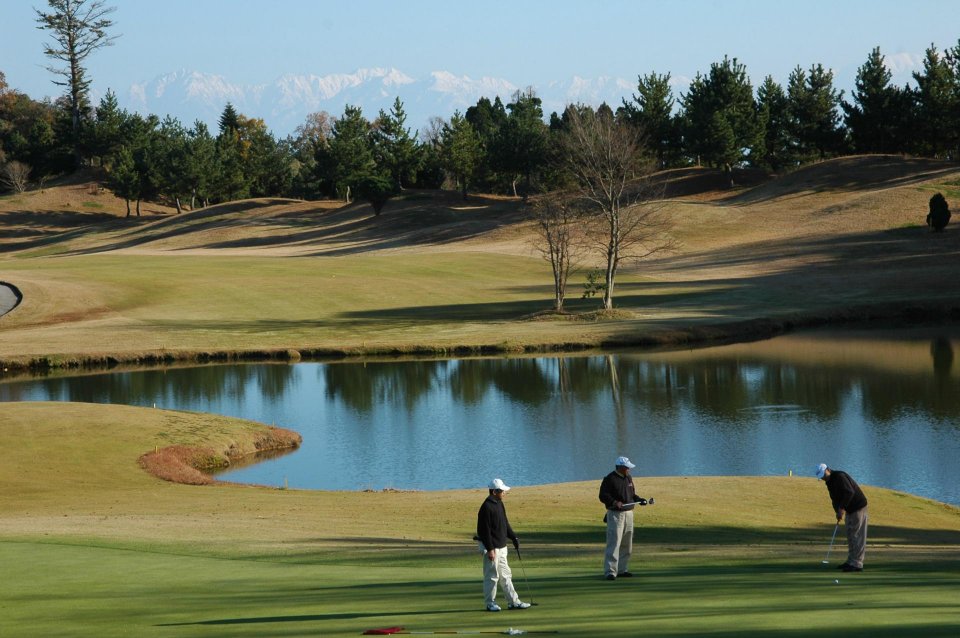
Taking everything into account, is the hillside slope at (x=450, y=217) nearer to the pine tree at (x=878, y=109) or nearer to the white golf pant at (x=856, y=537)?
the pine tree at (x=878, y=109)

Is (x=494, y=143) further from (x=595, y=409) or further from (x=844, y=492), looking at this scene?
(x=844, y=492)

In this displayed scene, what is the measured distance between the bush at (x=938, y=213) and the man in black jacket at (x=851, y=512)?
79.5m

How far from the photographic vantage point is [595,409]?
145 feet

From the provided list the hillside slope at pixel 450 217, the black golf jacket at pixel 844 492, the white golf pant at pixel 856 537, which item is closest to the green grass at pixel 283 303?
the hillside slope at pixel 450 217

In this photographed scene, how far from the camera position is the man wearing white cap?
16.5 meters

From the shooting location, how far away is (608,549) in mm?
16359

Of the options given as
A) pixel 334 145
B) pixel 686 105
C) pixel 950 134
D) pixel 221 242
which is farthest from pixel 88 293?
pixel 950 134

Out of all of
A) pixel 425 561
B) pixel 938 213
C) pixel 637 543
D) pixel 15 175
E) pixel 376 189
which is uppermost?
pixel 15 175

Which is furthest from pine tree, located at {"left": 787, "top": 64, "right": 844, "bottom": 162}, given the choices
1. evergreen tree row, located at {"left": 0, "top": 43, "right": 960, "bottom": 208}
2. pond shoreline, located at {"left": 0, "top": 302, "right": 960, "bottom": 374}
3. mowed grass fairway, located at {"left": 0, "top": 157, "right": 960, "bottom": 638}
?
pond shoreline, located at {"left": 0, "top": 302, "right": 960, "bottom": 374}

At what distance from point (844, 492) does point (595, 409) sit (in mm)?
26601

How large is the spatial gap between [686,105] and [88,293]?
7889cm

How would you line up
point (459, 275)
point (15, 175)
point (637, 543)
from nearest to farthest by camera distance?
point (637, 543), point (459, 275), point (15, 175)

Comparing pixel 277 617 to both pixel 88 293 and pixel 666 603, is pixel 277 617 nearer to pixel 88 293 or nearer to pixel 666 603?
pixel 666 603

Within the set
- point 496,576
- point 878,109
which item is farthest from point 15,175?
point 496,576
